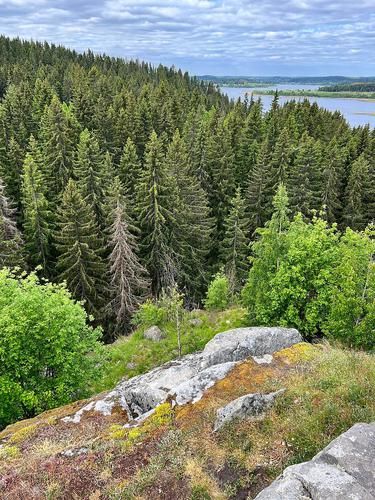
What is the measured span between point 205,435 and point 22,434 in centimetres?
610

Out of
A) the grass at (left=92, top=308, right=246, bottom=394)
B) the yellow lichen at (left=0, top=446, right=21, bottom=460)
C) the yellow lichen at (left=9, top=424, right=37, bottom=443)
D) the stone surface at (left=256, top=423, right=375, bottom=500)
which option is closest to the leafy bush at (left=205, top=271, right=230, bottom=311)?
the grass at (left=92, top=308, right=246, bottom=394)

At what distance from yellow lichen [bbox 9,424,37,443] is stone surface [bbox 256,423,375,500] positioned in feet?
26.4

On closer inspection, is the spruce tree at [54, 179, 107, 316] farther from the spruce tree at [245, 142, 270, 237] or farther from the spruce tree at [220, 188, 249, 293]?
the spruce tree at [245, 142, 270, 237]

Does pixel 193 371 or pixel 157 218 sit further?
pixel 157 218

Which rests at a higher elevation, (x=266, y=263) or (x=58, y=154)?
(x=58, y=154)

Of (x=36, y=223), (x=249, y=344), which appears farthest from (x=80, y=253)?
(x=249, y=344)

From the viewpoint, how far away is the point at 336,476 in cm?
674

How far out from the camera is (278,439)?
28.7 ft

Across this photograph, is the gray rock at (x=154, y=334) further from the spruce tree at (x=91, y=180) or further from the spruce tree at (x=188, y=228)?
the spruce tree at (x=91, y=180)

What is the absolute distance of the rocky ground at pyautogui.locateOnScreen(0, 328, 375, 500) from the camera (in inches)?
327

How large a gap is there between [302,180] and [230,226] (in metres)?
11.2

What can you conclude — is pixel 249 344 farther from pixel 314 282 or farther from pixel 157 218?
pixel 157 218

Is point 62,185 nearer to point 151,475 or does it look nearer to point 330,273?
point 330,273

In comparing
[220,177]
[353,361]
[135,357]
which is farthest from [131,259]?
[353,361]
